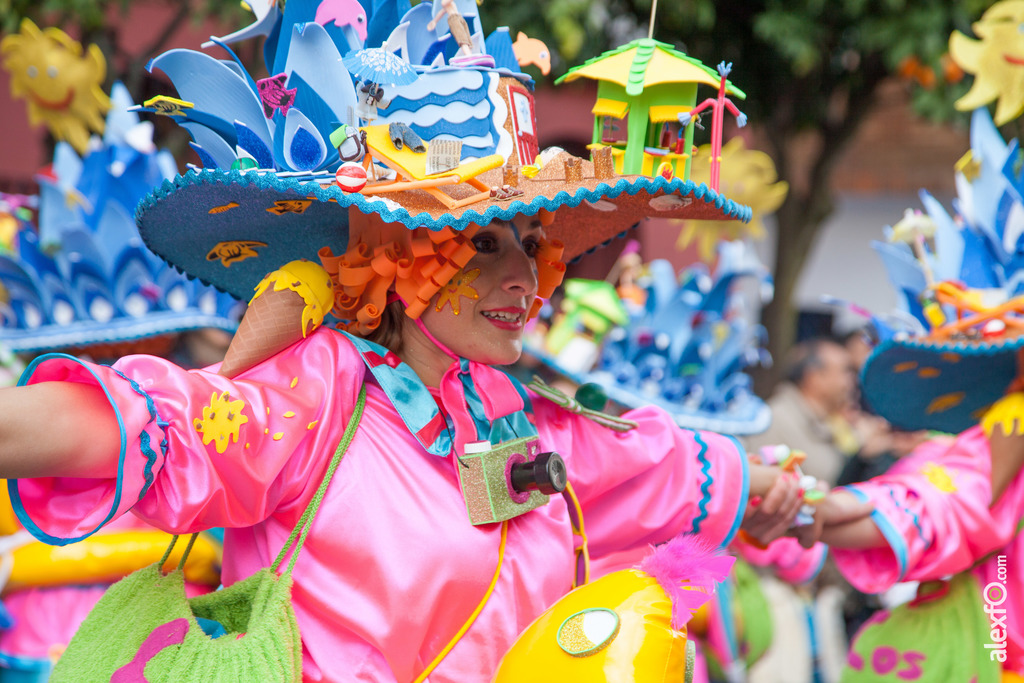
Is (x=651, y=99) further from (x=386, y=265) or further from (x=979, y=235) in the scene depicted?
(x=979, y=235)

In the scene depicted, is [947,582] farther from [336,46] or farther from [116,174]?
[116,174]

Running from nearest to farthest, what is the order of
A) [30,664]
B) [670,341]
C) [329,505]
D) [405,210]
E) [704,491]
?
[405,210] < [329,505] < [704,491] < [30,664] < [670,341]

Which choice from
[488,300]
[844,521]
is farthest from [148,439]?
[844,521]

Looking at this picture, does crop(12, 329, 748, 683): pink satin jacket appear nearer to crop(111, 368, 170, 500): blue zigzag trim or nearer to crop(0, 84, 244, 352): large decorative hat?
crop(111, 368, 170, 500): blue zigzag trim

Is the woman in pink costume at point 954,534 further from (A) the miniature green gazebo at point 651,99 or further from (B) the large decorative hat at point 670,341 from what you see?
(B) the large decorative hat at point 670,341

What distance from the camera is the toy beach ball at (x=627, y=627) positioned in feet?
5.31

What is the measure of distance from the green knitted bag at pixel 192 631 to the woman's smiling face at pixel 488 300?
0.23m

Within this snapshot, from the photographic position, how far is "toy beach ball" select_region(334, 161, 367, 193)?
5.44 feet

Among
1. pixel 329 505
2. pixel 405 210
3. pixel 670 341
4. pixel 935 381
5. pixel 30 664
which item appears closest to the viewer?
pixel 405 210

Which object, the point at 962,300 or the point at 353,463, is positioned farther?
the point at 962,300

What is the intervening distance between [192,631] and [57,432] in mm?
422

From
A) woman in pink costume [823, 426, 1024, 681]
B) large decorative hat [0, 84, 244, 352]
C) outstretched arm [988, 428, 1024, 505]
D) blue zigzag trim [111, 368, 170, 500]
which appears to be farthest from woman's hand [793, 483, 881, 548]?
large decorative hat [0, 84, 244, 352]

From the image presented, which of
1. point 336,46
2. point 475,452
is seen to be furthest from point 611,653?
point 336,46

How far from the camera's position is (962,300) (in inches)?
104
